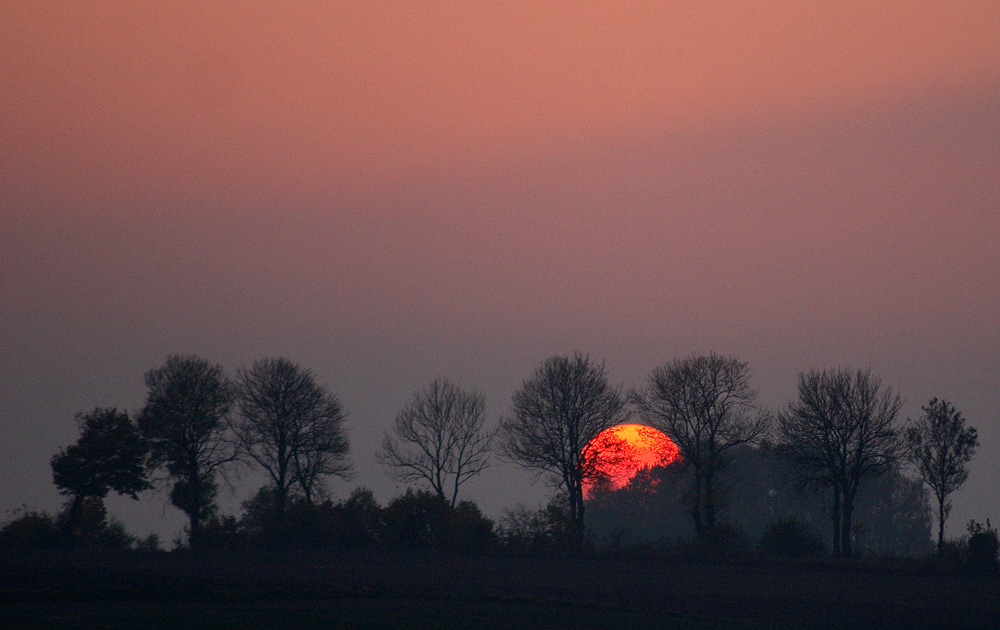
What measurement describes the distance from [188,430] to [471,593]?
3332 centimetres

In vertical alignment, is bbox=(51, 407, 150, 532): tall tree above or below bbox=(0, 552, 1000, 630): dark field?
above

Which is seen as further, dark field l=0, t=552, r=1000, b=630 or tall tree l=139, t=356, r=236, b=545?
tall tree l=139, t=356, r=236, b=545

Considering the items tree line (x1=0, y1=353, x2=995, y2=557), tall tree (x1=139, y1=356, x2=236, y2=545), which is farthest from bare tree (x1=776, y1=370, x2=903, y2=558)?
tall tree (x1=139, y1=356, x2=236, y2=545)

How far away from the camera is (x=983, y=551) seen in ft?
184

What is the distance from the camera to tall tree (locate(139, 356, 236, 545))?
229ft

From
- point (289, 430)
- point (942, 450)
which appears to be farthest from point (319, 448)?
point (942, 450)

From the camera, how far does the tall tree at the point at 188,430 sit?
6981 cm

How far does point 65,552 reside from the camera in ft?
172

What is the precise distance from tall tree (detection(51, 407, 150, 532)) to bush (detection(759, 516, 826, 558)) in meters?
43.0

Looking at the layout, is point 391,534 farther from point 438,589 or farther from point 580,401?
point 438,589

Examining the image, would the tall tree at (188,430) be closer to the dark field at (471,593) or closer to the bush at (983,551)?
the dark field at (471,593)

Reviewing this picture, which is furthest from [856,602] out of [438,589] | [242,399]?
[242,399]

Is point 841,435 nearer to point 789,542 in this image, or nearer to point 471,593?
point 789,542

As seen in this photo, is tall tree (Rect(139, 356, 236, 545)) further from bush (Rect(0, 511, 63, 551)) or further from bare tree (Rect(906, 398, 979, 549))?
bare tree (Rect(906, 398, 979, 549))
